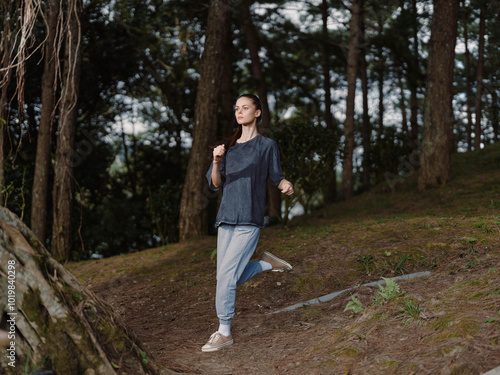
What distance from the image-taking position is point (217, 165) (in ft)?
13.4

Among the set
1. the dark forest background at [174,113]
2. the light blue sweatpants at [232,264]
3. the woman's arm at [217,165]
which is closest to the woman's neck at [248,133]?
the woman's arm at [217,165]

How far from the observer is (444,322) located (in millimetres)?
3447

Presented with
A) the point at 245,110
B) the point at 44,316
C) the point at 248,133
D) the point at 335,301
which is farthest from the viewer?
the point at 335,301

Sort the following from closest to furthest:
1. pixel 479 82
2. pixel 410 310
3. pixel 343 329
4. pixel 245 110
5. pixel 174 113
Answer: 1. pixel 410 310
2. pixel 343 329
3. pixel 245 110
4. pixel 174 113
5. pixel 479 82

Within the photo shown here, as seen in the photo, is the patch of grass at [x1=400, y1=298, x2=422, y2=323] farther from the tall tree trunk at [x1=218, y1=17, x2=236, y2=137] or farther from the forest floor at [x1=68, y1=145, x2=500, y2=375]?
the tall tree trunk at [x1=218, y1=17, x2=236, y2=137]

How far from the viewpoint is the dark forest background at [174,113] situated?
9922 mm

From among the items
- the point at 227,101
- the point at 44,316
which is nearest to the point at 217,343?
the point at 44,316

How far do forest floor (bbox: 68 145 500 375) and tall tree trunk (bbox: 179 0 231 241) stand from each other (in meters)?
0.55

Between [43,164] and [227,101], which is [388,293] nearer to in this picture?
[43,164]

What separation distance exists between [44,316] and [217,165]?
6.26 ft

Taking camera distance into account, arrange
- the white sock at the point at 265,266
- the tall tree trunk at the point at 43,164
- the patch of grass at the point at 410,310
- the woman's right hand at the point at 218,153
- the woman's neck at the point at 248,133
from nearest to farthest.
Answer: the patch of grass at the point at 410,310 < the woman's right hand at the point at 218,153 < the woman's neck at the point at 248,133 < the white sock at the point at 265,266 < the tall tree trunk at the point at 43,164

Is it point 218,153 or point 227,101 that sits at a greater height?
point 227,101

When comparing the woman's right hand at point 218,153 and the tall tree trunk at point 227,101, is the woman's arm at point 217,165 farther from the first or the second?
the tall tree trunk at point 227,101

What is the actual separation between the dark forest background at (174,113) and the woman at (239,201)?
3.51 m
